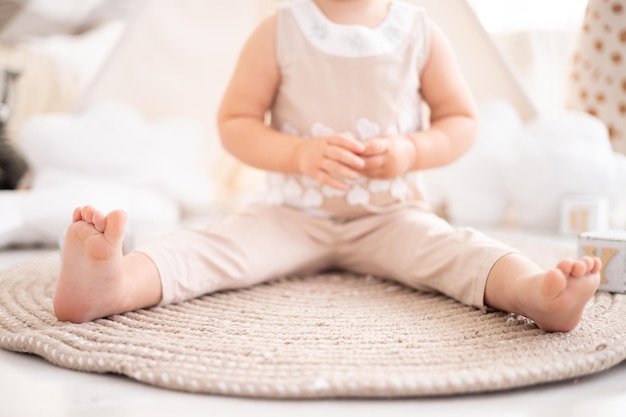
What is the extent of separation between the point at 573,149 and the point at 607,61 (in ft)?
0.88

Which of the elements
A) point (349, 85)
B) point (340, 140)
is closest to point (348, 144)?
point (340, 140)

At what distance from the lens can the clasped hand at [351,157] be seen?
856 mm

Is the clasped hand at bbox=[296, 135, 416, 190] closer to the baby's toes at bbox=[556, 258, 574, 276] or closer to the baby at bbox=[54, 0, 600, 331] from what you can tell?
the baby at bbox=[54, 0, 600, 331]

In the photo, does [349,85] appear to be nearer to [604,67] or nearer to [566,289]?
[566,289]

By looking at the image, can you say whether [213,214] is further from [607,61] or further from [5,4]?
[607,61]

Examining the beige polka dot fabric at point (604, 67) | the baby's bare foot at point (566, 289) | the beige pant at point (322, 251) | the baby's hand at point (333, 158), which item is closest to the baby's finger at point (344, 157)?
the baby's hand at point (333, 158)

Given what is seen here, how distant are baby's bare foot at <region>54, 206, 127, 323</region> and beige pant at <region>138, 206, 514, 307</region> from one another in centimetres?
10

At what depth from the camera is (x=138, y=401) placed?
21.5 inches

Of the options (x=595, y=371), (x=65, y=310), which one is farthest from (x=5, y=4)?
(x=595, y=371)

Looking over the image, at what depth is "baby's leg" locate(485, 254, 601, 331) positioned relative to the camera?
2.02 ft

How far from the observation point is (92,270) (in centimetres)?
68

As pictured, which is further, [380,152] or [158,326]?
[380,152]

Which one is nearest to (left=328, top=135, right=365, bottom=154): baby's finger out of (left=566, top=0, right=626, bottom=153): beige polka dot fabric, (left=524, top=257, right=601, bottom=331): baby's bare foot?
(left=524, top=257, right=601, bottom=331): baby's bare foot

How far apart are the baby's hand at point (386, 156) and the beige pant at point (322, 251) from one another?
0.29 feet
